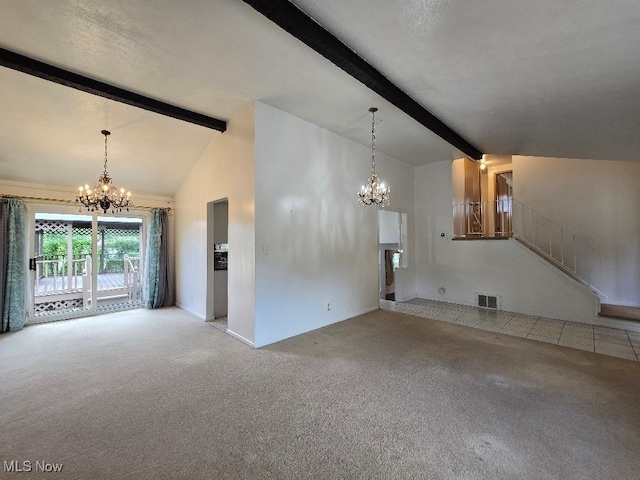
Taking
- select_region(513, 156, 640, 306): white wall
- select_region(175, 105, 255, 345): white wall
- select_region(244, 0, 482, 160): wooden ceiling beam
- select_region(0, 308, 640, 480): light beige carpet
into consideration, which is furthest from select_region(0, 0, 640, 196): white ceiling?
select_region(0, 308, 640, 480): light beige carpet

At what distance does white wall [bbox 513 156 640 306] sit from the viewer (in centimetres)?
519

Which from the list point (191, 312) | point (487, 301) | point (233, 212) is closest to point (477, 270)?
point (487, 301)

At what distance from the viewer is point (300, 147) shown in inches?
168

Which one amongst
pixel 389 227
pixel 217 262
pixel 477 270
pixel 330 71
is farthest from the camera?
pixel 389 227

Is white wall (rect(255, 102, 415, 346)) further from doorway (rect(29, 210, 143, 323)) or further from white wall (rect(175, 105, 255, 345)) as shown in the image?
doorway (rect(29, 210, 143, 323))

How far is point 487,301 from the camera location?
19.1 feet

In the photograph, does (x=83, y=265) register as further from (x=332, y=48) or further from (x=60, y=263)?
(x=332, y=48)

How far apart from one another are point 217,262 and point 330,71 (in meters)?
4.01

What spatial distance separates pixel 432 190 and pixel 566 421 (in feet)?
17.8

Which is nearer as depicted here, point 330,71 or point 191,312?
point 330,71


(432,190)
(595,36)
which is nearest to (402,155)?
(432,190)

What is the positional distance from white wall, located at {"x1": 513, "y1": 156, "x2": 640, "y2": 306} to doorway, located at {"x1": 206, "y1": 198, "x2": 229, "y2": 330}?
7452mm

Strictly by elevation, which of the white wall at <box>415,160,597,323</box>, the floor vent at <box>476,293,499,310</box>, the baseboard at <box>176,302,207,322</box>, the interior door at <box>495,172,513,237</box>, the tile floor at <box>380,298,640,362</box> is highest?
the interior door at <box>495,172,513,237</box>

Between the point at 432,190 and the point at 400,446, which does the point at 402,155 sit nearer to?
the point at 432,190
